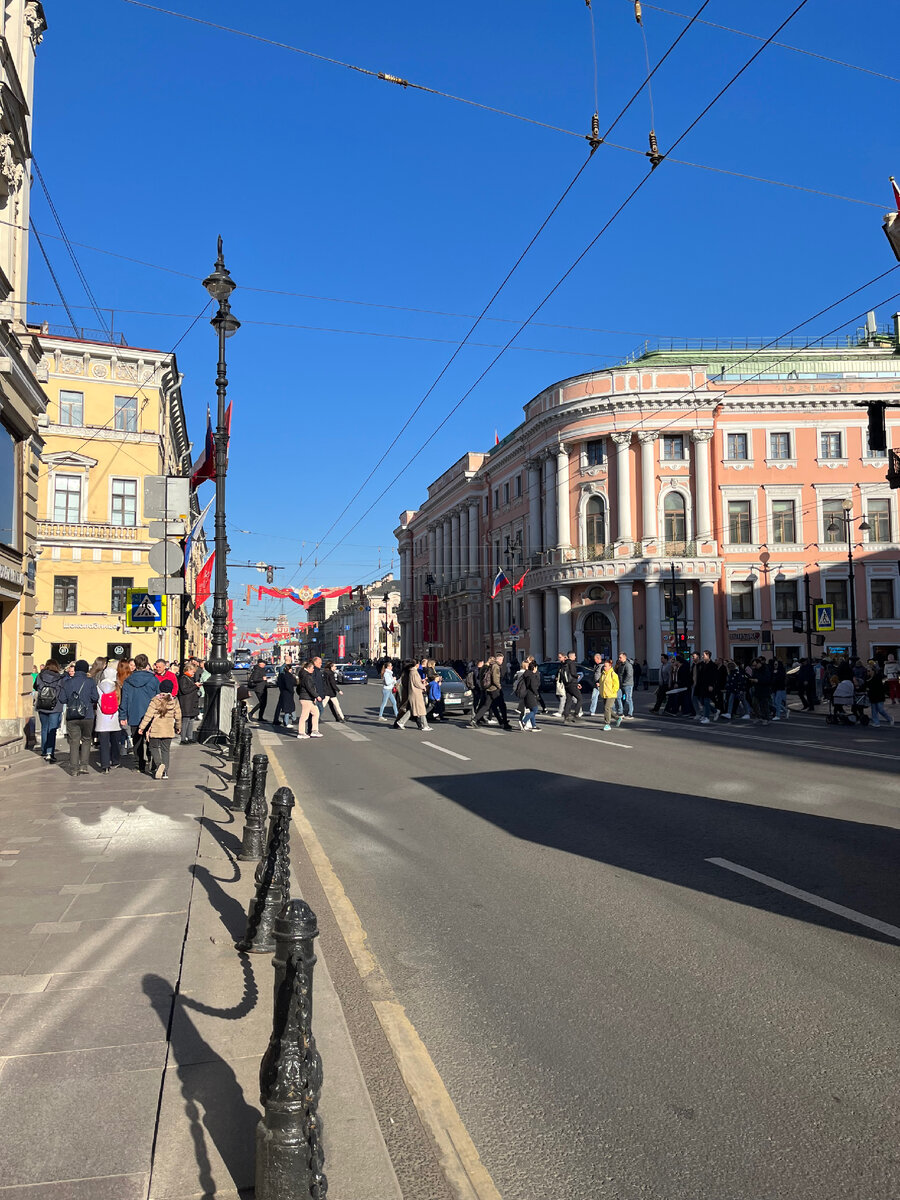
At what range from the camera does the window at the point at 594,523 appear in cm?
5416

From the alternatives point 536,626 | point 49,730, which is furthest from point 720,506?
point 49,730

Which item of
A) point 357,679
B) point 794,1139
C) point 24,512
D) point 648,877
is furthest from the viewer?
point 357,679

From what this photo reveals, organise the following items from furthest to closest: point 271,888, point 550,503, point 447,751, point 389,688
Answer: point 550,503 → point 389,688 → point 447,751 → point 271,888

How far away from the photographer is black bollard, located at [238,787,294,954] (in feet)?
16.1

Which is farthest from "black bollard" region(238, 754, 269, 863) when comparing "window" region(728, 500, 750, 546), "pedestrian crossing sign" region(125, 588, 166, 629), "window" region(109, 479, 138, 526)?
"window" region(728, 500, 750, 546)

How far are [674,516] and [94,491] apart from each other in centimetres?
3184

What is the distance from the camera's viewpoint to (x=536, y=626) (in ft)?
193

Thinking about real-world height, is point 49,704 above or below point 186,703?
above

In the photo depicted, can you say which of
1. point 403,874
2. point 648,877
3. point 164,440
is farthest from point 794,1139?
point 164,440

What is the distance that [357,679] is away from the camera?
62.8 metres

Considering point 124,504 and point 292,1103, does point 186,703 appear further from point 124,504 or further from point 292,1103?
point 124,504

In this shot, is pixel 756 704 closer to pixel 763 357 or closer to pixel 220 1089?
pixel 220 1089

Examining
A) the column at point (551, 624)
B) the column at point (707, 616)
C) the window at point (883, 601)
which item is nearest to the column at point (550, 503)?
the column at point (551, 624)

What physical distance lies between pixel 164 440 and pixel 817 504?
36.5 m
